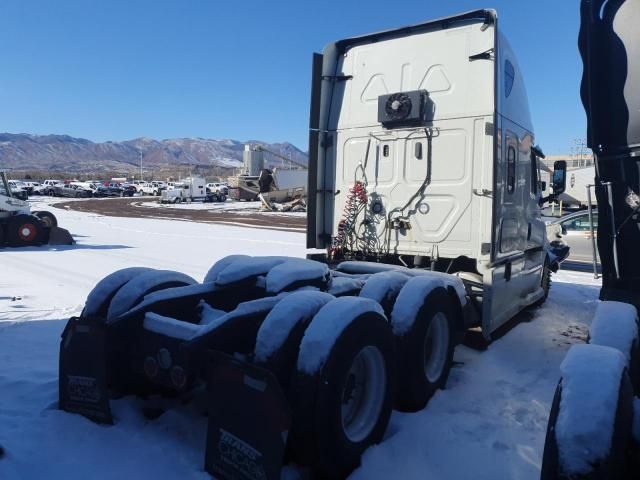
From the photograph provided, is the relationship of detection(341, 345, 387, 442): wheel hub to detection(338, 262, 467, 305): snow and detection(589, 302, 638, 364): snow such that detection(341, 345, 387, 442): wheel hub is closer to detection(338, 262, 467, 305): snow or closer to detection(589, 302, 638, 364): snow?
detection(338, 262, 467, 305): snow

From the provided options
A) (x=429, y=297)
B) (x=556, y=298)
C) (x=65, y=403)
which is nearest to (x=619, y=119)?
(x=429, y=297)

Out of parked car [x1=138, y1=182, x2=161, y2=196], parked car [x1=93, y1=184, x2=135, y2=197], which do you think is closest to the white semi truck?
parked car [x1=93, y1=184, x2=135, y2=197]

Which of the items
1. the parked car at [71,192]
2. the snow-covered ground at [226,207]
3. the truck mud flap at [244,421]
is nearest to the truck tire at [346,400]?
the truck mud flap at [244,421]

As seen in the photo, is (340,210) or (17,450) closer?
(17,450)

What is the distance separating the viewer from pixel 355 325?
2.88 metres

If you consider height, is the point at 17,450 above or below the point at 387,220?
below

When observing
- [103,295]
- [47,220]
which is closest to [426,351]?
[103,295]

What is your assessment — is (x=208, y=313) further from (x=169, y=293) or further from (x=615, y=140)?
(x=615, y=140)

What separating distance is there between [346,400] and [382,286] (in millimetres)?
1101

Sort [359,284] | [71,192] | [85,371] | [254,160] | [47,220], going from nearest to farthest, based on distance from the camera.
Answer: [85,371] → [359,284] → [47,220] → [254,160] → [71,192]

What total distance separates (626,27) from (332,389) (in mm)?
2979

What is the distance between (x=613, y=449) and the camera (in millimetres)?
1562

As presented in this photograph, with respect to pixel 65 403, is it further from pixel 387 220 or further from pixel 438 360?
pixel 387 220

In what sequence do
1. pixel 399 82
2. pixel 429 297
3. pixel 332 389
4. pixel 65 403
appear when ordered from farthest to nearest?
1. pixel 399 82
2. pixel 429 297
3. pixel 65 403
4. pixel 332 389
